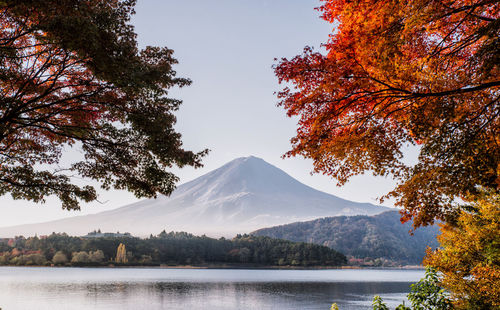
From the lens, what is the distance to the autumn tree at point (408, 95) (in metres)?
5.32

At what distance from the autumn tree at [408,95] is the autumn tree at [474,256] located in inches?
79.8

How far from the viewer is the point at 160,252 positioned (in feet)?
319

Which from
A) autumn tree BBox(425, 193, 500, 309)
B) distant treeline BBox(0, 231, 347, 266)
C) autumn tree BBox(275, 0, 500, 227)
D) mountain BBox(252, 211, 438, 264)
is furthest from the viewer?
mountain BBox(252, 211, 438, 264)

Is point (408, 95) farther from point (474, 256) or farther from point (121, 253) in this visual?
point (121, 253)

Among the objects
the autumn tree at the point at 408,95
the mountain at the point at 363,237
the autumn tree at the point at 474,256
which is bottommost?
the mountain at the point at 363,237

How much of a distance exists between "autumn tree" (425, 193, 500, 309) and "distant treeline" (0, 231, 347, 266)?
8586 centimetres

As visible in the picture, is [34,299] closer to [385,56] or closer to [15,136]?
[15,136]

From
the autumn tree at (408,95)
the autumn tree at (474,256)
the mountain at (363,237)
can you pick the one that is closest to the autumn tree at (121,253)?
the mountain at (363,237)

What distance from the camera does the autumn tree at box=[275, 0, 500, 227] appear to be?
17.4 ft

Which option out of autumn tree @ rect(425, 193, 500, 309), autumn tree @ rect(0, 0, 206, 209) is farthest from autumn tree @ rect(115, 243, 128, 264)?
autumn tree @ rect(425, 193, 500, 309)

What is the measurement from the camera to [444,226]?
9555mm

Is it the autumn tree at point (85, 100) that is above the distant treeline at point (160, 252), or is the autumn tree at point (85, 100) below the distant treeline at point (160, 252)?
above

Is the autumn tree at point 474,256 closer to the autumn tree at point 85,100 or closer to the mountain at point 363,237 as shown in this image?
the autumn tree at point 85,100

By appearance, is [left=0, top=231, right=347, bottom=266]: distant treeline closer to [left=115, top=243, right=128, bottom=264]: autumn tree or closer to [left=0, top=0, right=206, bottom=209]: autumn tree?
[left=115, top=243, right=128, bottom=264]: autumn tree
